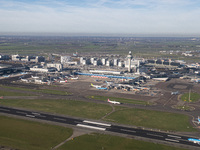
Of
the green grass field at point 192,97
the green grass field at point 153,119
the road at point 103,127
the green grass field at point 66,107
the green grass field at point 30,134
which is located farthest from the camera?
the green grass field at point 192,97

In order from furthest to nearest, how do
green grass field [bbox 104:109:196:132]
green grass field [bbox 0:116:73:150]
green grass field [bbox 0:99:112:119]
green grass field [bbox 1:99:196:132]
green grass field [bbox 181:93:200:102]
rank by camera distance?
green grass field [bbox 181:93:200:102], green grass field [bbox 0:99:112:119], green grass field [bbox 1:99:196:132], green grass field [bbox 104:109:196:132], green grass field [bbox 0:116:73:150]

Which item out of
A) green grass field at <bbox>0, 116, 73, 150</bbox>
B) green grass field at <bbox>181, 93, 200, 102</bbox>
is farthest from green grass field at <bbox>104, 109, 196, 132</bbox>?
green grass field at <bbox>181, 93, 200, 102</bbox>

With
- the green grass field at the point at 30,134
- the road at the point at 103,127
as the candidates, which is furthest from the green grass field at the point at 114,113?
the green grass field at the point at 30,134

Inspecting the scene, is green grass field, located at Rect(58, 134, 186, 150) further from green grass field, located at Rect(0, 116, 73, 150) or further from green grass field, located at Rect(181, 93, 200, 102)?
green grass field, located at Rect(181, 93, 200, 102)

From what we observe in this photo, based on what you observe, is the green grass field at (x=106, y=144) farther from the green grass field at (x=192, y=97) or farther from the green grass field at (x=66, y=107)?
the green grass field at (x=192, y=97)

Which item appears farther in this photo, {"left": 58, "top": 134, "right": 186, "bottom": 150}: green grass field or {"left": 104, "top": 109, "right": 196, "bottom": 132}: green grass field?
{"left": 104, "top": 109, "right": 196, "bottom": 132}: green grass field

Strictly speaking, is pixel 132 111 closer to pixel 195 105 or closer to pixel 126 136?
pixel 126 136

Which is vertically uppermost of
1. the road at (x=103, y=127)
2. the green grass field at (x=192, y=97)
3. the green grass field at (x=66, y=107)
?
the green grass field at (x=192, y=97)
